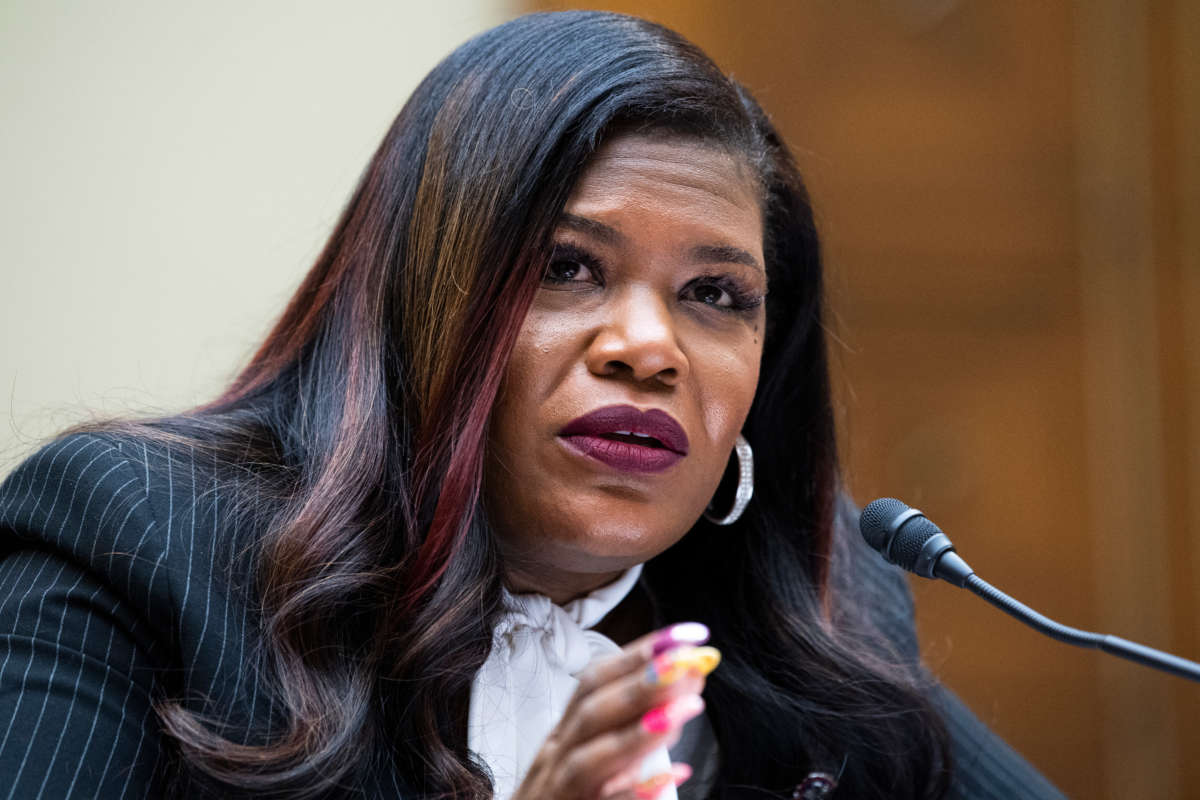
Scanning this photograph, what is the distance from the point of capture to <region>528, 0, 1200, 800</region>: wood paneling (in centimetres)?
335

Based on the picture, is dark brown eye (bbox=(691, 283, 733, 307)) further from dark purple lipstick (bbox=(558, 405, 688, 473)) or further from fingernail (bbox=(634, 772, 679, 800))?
fingernail (bbox=(634, 772, 679, 800))

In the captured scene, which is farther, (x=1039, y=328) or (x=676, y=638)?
(x=1039, y=328)

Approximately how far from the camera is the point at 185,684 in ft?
4.29

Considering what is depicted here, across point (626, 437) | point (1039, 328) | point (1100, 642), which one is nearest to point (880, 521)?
point (1100, 642)

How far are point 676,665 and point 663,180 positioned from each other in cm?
80

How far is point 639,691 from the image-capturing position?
96cm

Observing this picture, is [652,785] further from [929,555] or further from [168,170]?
[168,170]

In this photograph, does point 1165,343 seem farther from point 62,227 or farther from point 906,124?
point 62,227

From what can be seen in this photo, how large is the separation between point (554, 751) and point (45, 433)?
1.64 meters

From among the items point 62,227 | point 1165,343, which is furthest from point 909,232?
point 62,227

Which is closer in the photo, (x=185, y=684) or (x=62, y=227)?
(x=185, y=684)

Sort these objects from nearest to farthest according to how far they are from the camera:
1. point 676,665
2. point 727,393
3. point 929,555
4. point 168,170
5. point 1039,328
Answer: point 676,665 → point 929,555 → point 727,393 → point 168,170 → point 1039,328

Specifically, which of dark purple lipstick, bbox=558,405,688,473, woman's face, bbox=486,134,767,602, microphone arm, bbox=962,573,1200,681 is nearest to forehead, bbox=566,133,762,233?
woman's face, bbox=486,134,767,602

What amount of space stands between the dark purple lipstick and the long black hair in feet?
0.39
